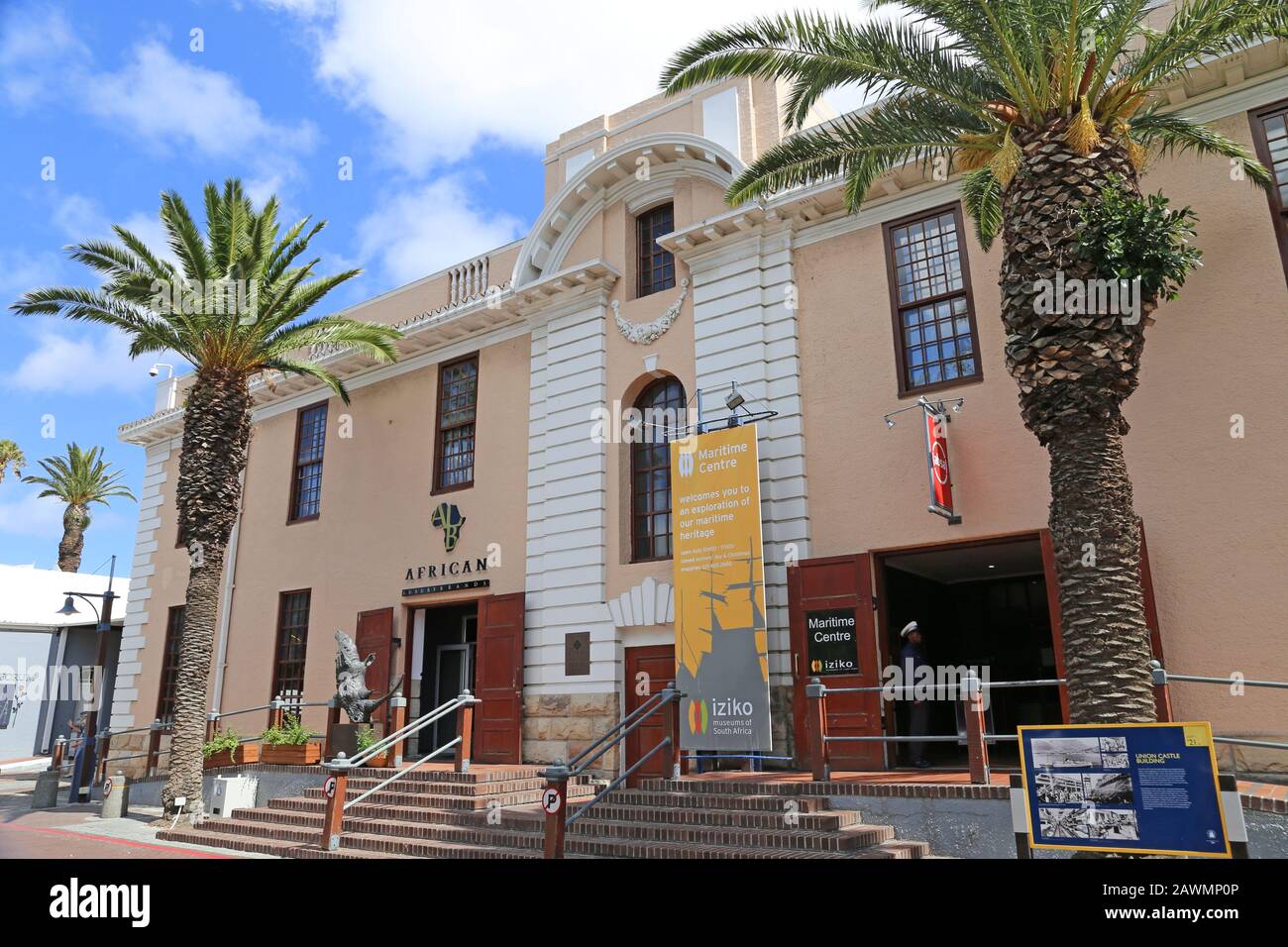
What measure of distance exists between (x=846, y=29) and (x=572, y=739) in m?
11.0

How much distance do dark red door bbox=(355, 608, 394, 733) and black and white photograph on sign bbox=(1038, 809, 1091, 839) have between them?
508 inches

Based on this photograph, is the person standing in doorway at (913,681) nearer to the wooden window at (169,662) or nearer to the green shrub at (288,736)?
the green shrub at (288,736)

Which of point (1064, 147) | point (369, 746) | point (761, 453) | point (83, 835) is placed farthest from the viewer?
point (369, 746)

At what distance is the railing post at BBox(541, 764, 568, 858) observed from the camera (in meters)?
9.77

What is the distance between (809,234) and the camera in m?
15.3

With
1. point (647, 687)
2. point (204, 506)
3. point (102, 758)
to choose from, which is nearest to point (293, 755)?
point (204, 506)

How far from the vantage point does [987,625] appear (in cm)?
1794

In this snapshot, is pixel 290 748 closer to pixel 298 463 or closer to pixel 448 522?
pixel 448 522

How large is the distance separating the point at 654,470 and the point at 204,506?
26.2ft

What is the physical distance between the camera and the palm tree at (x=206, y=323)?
16688 mm

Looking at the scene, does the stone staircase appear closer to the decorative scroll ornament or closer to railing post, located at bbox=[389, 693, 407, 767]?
railing post, located at bbox=[389, 693, 407, 767]

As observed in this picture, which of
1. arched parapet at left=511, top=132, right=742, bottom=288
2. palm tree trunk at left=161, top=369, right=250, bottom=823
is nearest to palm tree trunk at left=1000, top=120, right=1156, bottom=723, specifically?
arched parapet at left=511, top=132, right=742, bottom=288

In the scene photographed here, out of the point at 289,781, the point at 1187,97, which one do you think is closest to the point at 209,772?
the point at 289,781
